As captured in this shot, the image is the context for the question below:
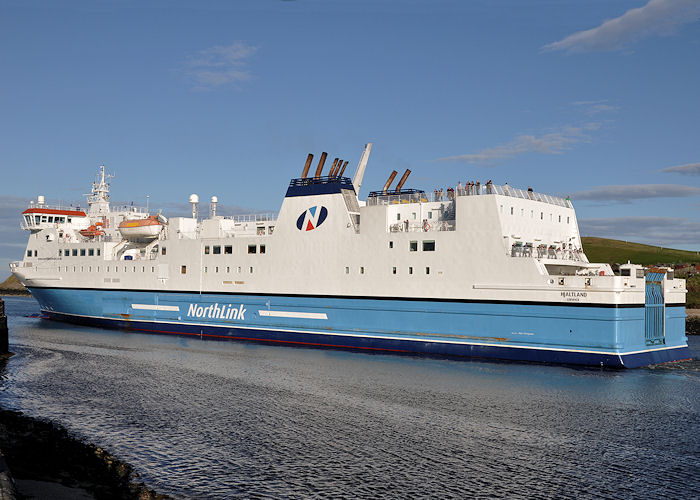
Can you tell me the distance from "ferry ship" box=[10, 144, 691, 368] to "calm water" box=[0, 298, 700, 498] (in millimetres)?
1783

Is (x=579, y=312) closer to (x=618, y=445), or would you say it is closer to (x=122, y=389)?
(x=618, y=445)

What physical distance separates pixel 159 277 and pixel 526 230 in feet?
76.9

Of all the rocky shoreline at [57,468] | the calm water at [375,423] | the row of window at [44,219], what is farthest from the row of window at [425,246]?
the row of window at [44,219]

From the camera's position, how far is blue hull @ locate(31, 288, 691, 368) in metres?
26.4

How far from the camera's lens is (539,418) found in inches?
722

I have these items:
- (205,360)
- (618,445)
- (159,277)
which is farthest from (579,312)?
(159,277)

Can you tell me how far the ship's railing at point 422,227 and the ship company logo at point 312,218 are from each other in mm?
4037

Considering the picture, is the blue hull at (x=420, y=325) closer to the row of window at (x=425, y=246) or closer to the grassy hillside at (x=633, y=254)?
the row of window at (x=425, y=246)

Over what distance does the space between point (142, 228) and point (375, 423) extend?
28987 millimetres

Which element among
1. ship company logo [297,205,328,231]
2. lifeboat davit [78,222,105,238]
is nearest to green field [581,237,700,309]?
ship company logo [297,205,328,231]

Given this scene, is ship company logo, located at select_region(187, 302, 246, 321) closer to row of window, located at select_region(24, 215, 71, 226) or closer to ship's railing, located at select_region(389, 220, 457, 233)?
ship's railing, located at select_region(389, 220, 457, 233)

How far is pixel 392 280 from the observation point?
31422 mm

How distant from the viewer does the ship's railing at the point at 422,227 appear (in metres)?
30.8

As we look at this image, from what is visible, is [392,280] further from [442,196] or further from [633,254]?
[633,254]
